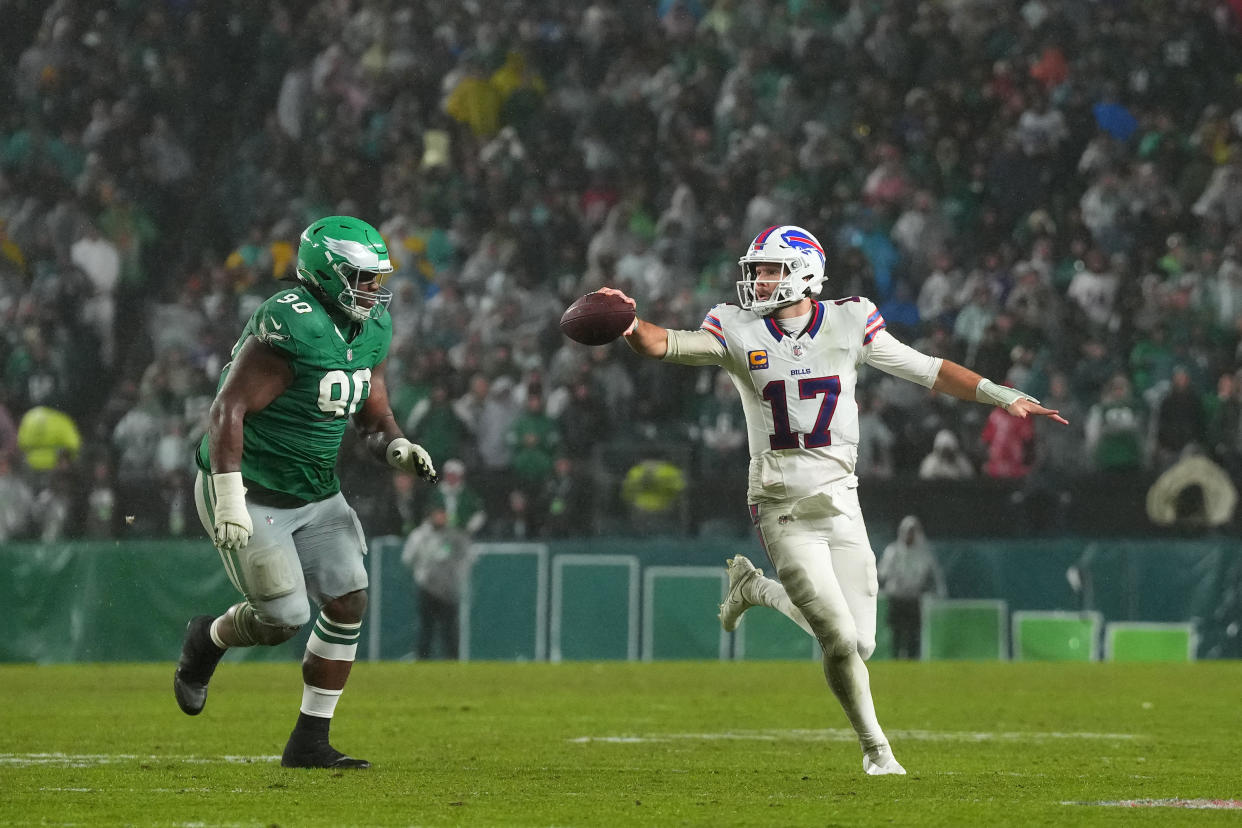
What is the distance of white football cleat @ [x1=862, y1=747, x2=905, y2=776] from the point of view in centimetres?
731

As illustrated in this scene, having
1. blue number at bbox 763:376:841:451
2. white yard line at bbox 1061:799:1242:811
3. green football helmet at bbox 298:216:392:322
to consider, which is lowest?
white yard line at bbox 1061:799:1242:811

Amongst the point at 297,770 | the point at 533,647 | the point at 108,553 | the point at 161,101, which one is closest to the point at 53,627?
the point at 108,553

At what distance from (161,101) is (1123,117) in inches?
424

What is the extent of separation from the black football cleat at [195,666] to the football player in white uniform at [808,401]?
2.14 metres

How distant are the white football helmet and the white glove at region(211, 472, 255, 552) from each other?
217 centimetres

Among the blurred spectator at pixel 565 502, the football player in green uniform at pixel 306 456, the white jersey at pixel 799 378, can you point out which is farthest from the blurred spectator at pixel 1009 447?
the football player in green uniform at pixel 306 456

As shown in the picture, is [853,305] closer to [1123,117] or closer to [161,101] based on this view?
[1123,117]

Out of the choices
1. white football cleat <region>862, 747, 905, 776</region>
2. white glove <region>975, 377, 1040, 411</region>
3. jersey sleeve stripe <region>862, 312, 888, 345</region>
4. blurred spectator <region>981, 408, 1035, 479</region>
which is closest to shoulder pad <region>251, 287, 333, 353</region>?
jersey sleeve stripe <region>862, 312, 888, 345</region>

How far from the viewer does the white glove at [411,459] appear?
753 cm

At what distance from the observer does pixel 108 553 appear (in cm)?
1609

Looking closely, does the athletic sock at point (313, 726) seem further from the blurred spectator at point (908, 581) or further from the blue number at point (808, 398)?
the blurred spectator at point (908, 581)

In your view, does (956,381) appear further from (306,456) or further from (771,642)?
(771,642)

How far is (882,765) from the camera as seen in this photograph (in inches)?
289

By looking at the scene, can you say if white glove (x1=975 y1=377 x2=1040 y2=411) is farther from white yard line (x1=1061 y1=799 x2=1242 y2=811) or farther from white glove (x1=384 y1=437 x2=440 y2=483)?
white glove (x1=384 y1=437 x2=440 y2=483)
